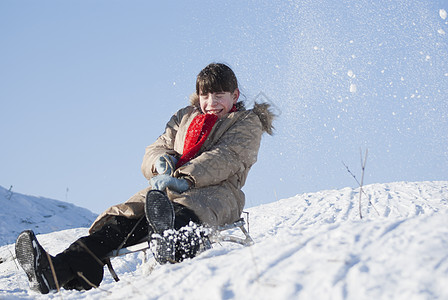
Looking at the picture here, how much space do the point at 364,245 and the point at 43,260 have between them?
1722 millimetres

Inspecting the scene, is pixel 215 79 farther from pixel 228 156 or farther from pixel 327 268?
pixel 327 268

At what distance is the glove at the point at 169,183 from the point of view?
3205 millimetres

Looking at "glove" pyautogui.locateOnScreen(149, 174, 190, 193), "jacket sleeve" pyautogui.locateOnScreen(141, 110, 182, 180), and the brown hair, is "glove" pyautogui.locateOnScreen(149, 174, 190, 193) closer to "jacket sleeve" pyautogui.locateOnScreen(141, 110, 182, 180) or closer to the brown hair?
"jacket sleeve" pyautogui.locateOnScreen(141, 110, 182, 180)

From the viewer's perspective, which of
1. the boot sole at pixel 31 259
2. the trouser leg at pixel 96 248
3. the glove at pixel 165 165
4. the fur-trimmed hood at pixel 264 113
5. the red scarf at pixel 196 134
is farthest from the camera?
the fur-trimmed hood at pixel 264 113

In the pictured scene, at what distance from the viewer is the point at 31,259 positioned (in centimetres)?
255

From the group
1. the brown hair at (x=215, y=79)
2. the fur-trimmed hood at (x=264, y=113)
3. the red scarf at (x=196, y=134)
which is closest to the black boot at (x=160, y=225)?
the red scarf at (x=196, y=134)

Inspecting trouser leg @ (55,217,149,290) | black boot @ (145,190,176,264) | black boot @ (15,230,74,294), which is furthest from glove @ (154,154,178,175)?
black boot @ (15,230,74,294)

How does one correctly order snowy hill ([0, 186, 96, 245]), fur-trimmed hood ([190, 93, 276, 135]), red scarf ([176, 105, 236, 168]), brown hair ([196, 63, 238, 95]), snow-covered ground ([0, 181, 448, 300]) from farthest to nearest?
snowy hill ([0, 186, 96, 245])
fur-trimmed hood ([190, 93, 276, 135])
brown hair ([196, 63, 238, 95])
red scarf ([176, 105, 236, 168])
snow-covered ground ([0, 181, 448, 300])

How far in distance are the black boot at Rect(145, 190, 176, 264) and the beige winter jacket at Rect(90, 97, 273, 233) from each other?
1.31 ft

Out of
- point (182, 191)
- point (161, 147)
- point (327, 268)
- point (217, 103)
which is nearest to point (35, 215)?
point (161, 147)

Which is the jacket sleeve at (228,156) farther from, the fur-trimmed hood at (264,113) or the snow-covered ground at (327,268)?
the snow-covered ground at (327,268)

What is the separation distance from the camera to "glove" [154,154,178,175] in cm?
342

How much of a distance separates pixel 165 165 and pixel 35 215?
9002 millimetres

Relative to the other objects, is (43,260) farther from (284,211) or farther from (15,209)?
(15,209)
